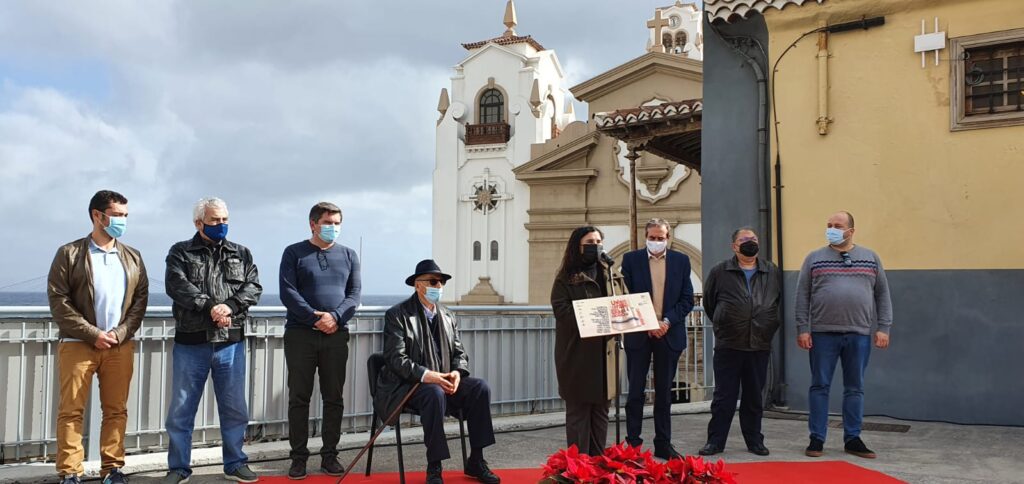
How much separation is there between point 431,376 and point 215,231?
5.61 feet

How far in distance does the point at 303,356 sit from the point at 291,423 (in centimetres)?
46

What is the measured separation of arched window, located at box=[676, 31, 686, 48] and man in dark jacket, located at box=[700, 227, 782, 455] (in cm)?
3028

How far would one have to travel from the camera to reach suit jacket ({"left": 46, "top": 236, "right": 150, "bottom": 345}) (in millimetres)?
5250

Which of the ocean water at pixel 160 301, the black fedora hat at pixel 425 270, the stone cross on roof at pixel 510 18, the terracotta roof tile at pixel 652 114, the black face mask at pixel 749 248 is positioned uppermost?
the stone cross on roof at pixel 510 18

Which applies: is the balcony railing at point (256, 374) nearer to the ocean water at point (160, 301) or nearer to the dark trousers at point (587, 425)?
the ocean water at point (160, 301)

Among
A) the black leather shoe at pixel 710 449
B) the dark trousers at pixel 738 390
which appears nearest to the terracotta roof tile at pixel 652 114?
the dark trousers at pixel 738 390

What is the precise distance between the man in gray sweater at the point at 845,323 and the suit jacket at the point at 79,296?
15.6 feet

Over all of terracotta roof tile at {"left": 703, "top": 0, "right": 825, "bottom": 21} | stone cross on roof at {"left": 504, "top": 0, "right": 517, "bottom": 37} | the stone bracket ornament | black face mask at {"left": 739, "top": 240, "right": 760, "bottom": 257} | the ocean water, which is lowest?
the ocean water

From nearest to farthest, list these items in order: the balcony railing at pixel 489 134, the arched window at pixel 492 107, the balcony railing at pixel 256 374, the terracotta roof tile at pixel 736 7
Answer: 1. the balcony railing at pixel 256 374
2. the terracotta roof tile at pixel 736 7
3. the balcony railing at pixel 489 134
4. the arched window at pixel 492 107

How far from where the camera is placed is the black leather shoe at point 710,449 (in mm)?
6629

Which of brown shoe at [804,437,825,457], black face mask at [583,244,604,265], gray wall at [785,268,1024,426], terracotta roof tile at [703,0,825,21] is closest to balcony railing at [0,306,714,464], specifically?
black face mask at [583,244,604,265]

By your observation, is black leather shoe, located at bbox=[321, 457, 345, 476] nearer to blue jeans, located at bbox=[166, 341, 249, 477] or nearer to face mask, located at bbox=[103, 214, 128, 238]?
blue jeans, located at bbox=[166, 341, 249, 477]

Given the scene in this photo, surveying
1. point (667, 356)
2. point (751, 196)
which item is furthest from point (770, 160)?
point (667, 356)

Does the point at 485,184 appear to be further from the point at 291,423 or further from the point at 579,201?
the point at 291,423
